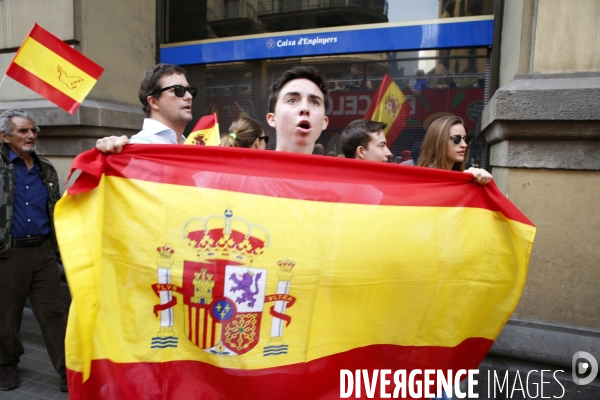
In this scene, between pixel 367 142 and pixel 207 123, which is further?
pixel 207 123

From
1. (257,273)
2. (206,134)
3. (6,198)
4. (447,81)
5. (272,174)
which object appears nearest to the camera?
(257,273)

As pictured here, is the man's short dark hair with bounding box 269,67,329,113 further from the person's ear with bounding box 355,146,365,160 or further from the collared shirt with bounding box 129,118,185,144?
the person's ear with bounding box 355,146,365,160

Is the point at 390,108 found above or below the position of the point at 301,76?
above

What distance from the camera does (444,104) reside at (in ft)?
15.4

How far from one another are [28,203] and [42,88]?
0.91 metres

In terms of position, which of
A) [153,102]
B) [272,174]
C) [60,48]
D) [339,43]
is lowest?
[272,174]

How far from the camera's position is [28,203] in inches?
138

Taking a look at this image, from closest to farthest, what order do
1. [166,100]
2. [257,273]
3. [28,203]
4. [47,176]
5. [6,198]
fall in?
[257,273] < [166,100] < [6,198] < [28,203] < [47,176]

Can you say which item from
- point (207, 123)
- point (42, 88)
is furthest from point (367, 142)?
point (42, 88)

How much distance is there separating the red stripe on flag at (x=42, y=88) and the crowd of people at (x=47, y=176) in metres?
0.33

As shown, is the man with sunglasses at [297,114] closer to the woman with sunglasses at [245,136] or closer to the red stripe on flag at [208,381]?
the red stripe on flag at [208,381]

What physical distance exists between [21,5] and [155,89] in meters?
3.72

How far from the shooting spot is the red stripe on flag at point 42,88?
3.39 metres

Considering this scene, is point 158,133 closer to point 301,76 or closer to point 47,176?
point 301,76
